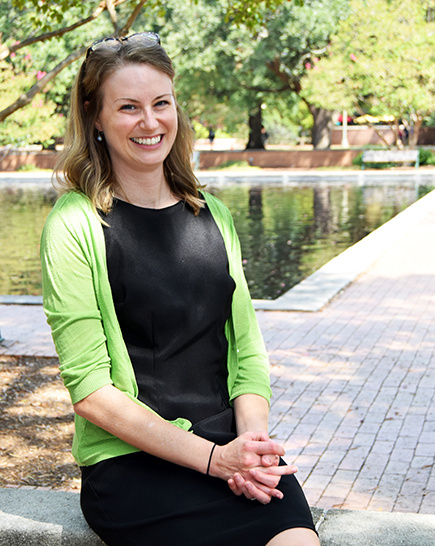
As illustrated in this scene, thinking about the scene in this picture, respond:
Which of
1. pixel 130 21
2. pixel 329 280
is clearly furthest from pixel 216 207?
pixel 329 280

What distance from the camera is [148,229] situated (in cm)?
242

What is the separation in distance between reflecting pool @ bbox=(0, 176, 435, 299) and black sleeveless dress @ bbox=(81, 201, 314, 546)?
23.8ft

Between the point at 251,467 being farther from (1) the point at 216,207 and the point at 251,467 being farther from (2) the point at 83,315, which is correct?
(1) the point at 216,207

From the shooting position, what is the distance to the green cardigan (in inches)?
86.7

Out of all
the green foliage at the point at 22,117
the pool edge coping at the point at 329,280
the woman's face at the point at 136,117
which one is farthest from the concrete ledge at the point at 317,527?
the green foliage at the point at 22,117

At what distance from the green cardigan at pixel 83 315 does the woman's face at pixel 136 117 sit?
0.71 ft

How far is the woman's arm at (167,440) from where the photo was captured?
2088 millimetres

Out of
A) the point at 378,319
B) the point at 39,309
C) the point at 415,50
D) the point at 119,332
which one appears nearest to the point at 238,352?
the point at 119,332

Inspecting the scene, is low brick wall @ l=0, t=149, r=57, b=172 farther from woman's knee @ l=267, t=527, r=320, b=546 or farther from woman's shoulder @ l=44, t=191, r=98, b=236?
woman's knee @ l=267, t=527, r=320, b=546

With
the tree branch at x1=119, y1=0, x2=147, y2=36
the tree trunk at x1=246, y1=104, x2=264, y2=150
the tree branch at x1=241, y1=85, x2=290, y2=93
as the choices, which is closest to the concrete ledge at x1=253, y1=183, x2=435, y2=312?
the tree branch at x1=119, y1=0, x2=147, y2=36

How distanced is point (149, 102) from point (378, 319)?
5477 millimetres

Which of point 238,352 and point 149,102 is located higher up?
point 149,102

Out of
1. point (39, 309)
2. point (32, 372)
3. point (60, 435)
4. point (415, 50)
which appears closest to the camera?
point (60, 435)

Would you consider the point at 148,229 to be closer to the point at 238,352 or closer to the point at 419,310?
the point at 238,352
